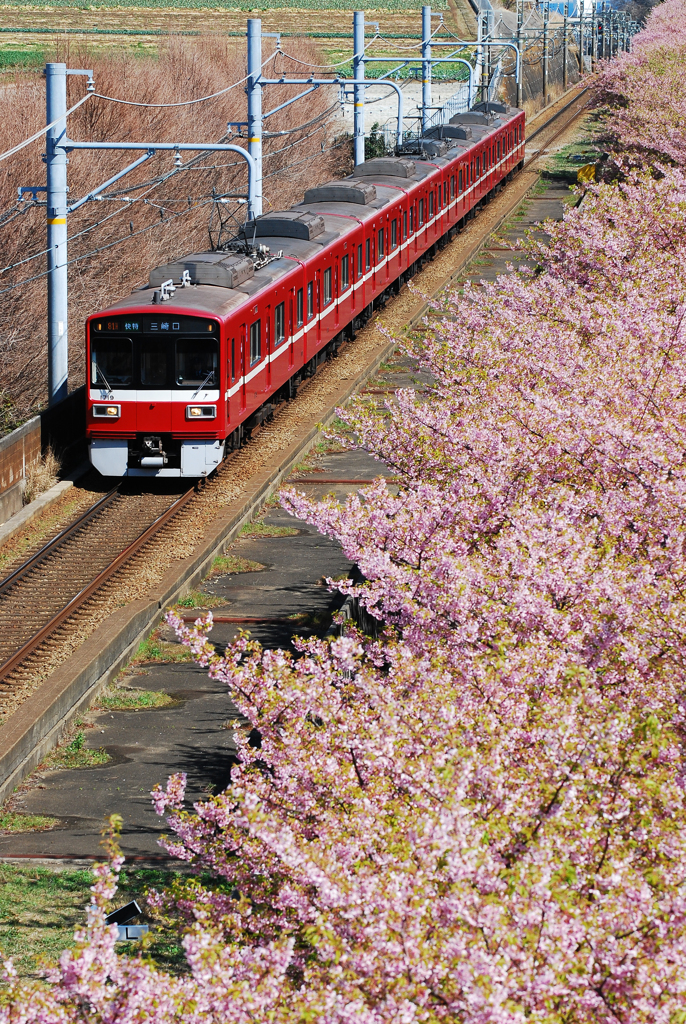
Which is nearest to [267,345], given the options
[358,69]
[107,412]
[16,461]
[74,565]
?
[107,412]

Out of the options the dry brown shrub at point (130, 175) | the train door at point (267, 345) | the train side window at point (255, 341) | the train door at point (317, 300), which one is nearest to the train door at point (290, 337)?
the train door at point (267, 345)

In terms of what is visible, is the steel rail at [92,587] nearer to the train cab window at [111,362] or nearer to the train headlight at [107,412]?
the train headlight at [107,412]

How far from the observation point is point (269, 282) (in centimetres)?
2070

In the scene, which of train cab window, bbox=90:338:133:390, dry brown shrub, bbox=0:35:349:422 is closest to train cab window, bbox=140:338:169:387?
train cab window, bbox=90:338:133:390

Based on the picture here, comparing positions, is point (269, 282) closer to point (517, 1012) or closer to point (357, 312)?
point (357, 312)

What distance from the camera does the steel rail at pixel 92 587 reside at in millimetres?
13594

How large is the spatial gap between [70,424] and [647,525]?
13.0 metres

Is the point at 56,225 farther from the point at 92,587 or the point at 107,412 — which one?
the point at 92,587

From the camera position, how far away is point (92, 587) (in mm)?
15508

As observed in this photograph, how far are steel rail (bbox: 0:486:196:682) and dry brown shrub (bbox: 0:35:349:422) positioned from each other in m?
7.05

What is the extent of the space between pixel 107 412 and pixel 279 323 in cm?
398

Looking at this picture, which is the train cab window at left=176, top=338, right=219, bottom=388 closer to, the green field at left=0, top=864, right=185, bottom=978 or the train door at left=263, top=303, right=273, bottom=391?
the train door at left=263, top=303, right=273, bottom=391

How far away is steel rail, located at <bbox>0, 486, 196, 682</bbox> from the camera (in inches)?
535

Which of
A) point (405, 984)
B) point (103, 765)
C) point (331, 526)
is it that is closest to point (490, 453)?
point (331, 526)
